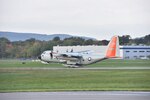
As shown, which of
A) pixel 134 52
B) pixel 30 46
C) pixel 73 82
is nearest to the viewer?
pixel 73 82

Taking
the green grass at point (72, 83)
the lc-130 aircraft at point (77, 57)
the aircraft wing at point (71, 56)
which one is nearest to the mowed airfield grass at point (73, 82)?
the green grass at point (72, 83)

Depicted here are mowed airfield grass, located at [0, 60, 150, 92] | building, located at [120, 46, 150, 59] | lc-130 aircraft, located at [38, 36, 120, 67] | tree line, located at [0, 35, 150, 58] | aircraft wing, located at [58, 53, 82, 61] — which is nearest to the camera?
mowed airfield grass, located at [0, 60, 150, 92]

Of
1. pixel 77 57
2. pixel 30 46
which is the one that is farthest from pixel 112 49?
pixel 30 46

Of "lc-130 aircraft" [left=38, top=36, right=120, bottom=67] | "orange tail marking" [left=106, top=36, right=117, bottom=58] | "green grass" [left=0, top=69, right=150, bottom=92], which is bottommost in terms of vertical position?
"green grass" [left=0, top=69, right=150, bottom=92]

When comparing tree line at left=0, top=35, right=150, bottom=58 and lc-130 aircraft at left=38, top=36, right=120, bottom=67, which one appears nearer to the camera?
lc-130 aircraft at left=38, top=36, right=120, bottom=67

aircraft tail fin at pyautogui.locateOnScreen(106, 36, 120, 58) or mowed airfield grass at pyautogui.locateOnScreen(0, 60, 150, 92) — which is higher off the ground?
aircraft tail fin at pyautogui.locateOnScreen(106, 36, 120, 58)

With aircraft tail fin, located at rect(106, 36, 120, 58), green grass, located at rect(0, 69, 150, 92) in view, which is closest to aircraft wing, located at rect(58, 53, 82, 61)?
aircraft tail fin, located at rect(106, 36, 120, 58)

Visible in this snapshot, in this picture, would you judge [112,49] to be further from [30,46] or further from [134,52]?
[134,52]

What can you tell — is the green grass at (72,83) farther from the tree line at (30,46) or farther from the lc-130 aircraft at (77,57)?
the tree line at (30,46)

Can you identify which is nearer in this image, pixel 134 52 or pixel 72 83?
pixel 72 83

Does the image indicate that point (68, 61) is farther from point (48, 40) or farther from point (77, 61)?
point (48, 40)

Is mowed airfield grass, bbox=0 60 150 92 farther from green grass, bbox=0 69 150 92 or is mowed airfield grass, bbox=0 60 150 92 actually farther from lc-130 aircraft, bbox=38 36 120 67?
lc-130 aircraft, bbox=38 36 120 67

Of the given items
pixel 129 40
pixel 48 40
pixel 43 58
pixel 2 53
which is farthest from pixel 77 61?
pixel 129 40

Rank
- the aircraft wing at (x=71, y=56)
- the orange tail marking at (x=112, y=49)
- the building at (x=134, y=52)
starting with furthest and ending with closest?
the building at (x=134, y=52), the orange tail marking at (x=112, y=49), the aircraft wing at (x=71, y=56)
